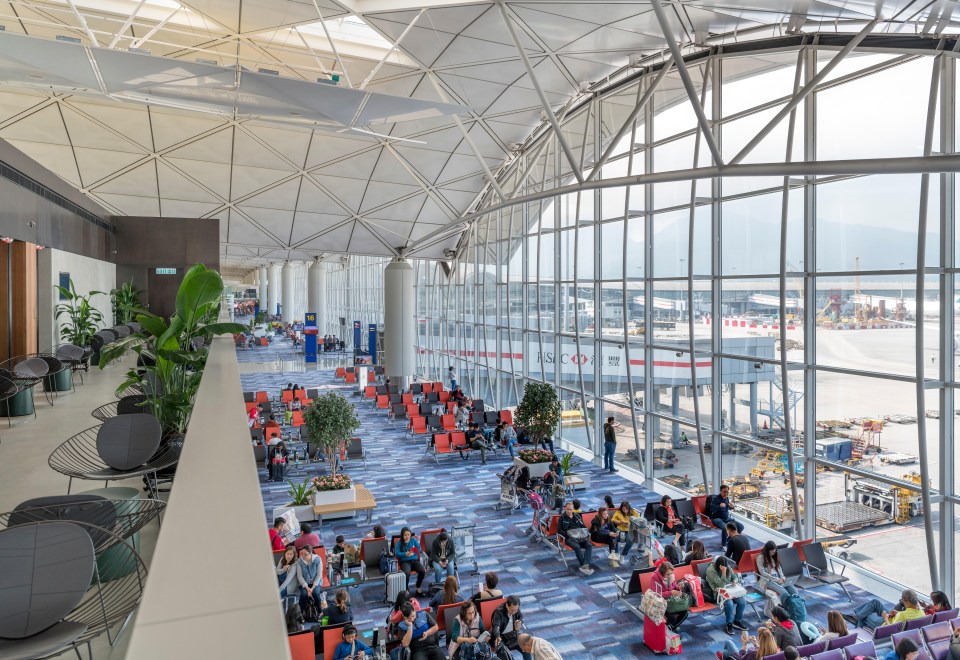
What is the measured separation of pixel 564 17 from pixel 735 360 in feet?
29.7

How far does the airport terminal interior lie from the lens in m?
5.39

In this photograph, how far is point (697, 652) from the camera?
9.74 m

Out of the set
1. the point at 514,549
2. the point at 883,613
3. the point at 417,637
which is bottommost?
the point at 514,549

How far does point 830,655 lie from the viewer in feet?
25.9

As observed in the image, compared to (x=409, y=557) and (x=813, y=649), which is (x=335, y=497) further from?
(x=813, y=649)

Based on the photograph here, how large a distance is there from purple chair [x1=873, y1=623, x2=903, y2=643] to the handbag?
281 centimetres

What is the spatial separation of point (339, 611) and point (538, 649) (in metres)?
3.26

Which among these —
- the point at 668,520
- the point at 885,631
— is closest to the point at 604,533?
the point at 668,520

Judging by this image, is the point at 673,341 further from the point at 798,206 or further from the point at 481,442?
the point at 481,442

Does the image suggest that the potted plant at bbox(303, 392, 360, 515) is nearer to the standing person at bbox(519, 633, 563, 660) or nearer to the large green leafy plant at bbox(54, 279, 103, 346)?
the large green leafy plant at bbox(54, 279, 103, 346)

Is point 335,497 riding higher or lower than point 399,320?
lower

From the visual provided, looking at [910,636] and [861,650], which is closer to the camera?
[861,650]

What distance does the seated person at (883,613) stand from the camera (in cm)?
903

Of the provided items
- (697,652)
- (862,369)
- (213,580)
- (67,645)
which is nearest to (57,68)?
(67,645)
